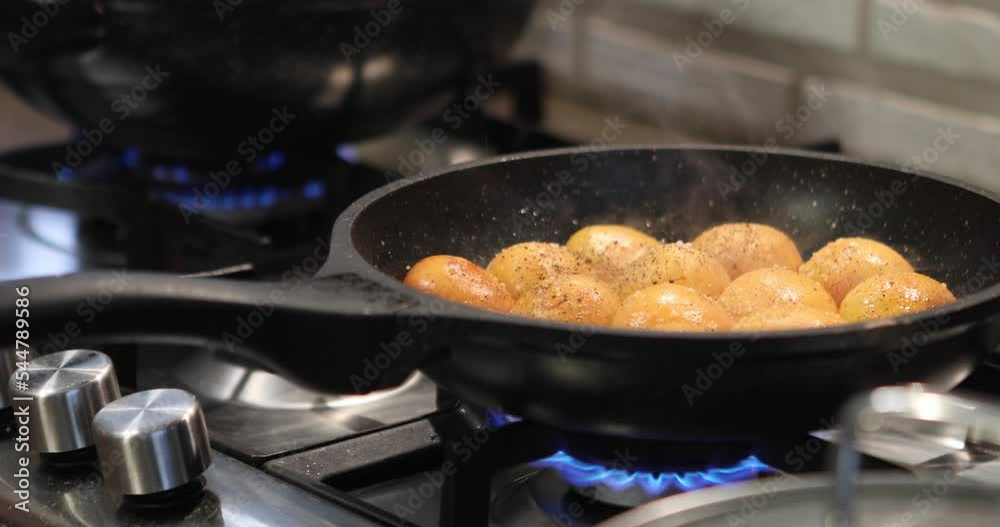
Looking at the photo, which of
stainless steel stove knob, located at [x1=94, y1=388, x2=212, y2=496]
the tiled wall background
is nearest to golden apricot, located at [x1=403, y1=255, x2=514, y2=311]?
stainless steel stove knob, located at [x1=94, y1=388, x2=212, y2=496]

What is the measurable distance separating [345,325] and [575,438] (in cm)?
16

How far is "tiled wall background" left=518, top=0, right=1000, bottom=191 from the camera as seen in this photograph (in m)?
1.26

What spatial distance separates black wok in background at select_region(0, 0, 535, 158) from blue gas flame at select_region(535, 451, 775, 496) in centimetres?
51

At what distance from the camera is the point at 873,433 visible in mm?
523

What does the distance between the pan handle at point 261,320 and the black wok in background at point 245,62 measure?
50 centimetres

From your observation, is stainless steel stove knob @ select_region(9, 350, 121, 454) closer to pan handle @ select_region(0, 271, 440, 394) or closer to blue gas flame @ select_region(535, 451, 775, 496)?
pan handle @ select_region(0, 271, 440, 394)

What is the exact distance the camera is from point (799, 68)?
1438 millimetres

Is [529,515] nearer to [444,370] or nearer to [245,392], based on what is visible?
[444,370]

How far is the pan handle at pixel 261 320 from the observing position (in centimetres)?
57

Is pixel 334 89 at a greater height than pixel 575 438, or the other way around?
pixel 334 89

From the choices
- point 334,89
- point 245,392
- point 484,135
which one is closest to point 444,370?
point 245,392

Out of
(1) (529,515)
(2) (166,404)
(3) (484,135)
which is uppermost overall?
(3) (484,135)

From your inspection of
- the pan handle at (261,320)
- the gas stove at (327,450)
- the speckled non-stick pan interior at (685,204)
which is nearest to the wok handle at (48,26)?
the gas stove at (327,450)

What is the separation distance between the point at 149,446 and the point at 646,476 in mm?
287
